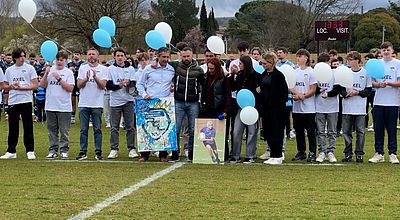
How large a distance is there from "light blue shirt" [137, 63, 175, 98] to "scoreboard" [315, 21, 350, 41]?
→ 23161 millimetres

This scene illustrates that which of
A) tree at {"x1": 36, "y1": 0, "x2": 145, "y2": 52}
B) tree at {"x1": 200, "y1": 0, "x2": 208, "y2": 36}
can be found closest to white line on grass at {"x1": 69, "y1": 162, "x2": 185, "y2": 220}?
tree at {"x1": 36, "y1": 0, "x2": 145, "y2": 52}

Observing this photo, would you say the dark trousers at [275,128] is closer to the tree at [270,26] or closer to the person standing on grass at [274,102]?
the person standing on grass at [274,102]

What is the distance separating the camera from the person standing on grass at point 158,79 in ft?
39.4

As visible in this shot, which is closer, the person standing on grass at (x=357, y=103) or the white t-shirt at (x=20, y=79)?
the person standing on grass at (x=357, y=103)

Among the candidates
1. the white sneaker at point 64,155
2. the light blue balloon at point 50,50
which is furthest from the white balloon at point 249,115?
the light blue balloon at point 50,50

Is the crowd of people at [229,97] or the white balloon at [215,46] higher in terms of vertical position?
the white balloon at [215,46]

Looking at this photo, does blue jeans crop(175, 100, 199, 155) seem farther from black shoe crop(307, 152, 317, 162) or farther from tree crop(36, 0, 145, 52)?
tree crop(36, 0, 145, 52)

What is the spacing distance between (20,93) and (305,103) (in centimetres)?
514

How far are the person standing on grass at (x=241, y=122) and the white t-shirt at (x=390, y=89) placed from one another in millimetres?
2167

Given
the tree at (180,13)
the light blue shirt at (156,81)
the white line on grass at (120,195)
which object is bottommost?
the white line on grass at (120,195)

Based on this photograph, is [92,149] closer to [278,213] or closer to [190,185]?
[190,185]

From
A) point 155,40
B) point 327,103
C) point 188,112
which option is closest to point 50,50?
point 155,40

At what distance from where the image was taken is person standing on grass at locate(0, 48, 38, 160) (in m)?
12.1

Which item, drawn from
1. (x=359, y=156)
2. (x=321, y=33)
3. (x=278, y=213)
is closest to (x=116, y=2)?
(x=321, y=33)
